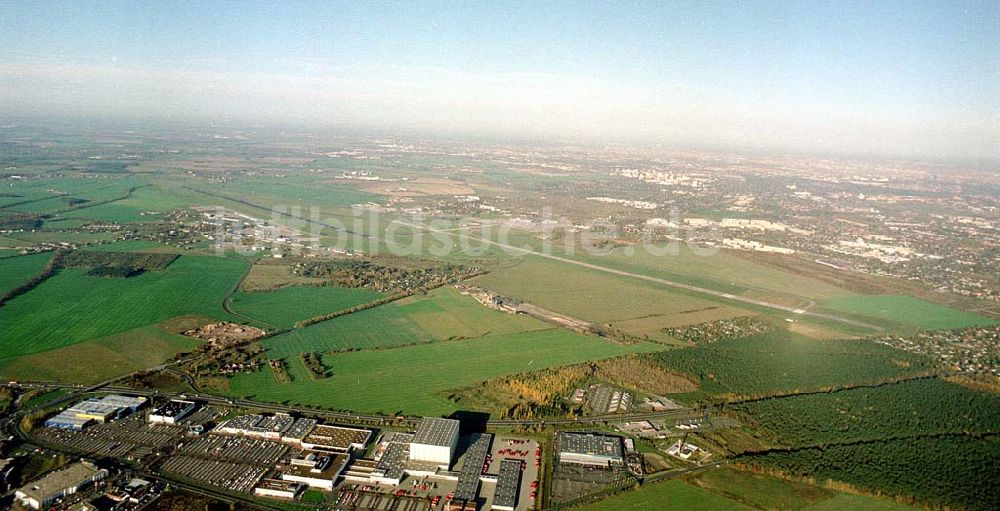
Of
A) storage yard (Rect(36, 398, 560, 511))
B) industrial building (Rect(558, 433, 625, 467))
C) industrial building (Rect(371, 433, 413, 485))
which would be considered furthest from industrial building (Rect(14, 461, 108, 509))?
industrial building (Rect(558, 433, 625, 467))

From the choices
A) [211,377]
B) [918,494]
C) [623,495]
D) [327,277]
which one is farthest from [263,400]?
[918,494]

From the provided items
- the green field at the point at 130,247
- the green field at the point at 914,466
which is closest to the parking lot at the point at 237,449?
the green field at the point at 914,466

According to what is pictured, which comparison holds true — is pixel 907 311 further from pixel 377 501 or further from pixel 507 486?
pixel 377 501

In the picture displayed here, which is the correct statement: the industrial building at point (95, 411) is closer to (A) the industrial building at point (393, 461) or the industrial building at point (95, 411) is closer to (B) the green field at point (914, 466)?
(A) the industrial building at point (393, 461)

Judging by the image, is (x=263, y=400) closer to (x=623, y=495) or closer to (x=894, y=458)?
(x=623, y=495)

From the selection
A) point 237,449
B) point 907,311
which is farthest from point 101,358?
point 907,311

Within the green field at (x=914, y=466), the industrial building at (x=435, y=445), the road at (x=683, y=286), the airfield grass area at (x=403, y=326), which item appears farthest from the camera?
the road at (x=683, y=286)

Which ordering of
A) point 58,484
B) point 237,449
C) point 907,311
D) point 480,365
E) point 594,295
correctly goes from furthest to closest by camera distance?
1. point 594,295
2. point 907,311
3. point 480,365
4. point 237,449
5. point 58,484
